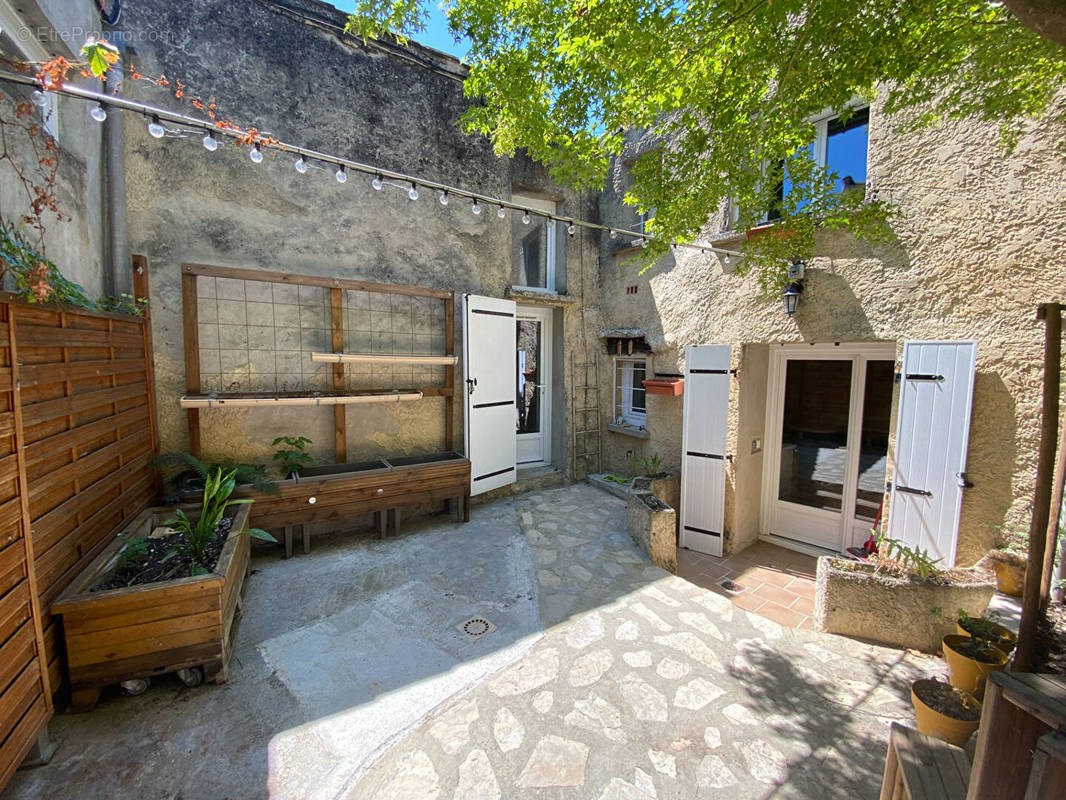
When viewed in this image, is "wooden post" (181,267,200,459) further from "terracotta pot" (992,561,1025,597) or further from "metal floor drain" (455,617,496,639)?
"terracotta pot" (992,561,1025,597)

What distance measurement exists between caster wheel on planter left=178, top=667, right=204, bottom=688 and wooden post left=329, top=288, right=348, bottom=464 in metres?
2.30

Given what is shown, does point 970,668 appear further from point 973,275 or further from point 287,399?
point 287,399

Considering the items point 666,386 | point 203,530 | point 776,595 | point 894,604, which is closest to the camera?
point 203,530

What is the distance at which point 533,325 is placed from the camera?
20.5ft

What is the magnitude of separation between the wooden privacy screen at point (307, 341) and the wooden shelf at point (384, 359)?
0.03ft

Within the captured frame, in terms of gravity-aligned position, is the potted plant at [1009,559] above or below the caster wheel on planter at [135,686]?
above

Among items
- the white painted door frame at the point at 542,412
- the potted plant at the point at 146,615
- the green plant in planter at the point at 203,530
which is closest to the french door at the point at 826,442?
the white painted door frame at the point at 542,412

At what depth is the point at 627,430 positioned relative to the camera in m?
6.19

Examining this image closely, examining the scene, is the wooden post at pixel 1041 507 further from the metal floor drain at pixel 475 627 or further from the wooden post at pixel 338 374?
the wooden post at pixel 338 374

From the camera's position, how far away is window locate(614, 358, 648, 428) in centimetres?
639

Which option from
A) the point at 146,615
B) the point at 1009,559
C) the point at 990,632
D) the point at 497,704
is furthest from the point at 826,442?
the point at 146,615

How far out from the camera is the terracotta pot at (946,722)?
2.09 m

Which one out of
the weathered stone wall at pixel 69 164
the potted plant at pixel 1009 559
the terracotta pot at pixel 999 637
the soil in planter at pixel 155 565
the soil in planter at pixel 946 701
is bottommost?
the soil in planter at pixel 946 701

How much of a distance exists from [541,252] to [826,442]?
4.33 m
